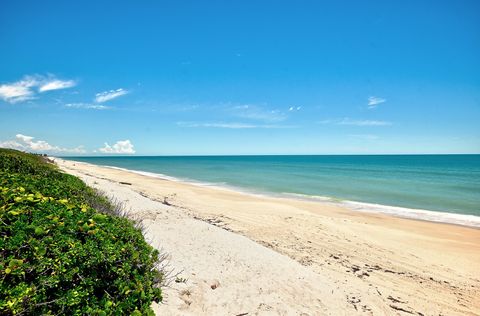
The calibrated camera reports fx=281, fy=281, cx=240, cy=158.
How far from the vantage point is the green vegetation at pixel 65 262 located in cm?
243

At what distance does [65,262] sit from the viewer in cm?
270

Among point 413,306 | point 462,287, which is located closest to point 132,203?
point 413,306

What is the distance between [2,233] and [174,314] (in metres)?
2.51

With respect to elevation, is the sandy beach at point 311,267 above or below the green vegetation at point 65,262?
below

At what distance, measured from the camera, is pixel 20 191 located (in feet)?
12.5

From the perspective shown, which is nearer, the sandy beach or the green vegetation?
the green vegetation

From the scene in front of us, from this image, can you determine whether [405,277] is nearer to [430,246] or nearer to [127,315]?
[430,246]

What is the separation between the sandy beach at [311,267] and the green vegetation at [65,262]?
3.60 ft

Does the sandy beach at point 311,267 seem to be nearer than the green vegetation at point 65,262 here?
No

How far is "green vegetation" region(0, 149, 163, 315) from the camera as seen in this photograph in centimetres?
243

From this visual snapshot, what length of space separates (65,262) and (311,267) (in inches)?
256

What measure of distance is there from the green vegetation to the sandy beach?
110cm

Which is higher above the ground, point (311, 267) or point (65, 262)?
point (65, 262)

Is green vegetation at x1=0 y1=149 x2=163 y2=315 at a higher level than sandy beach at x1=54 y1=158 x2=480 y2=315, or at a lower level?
higher
